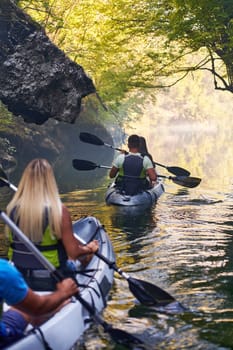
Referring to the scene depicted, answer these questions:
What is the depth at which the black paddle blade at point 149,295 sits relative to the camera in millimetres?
6168

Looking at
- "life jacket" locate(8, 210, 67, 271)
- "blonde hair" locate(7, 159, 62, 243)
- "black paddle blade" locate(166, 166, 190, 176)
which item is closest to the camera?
"blonde hair" locate(7, 159, 62, 243)

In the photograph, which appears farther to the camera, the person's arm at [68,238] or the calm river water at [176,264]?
the calm river water at [176,264]

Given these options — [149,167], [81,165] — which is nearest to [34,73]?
[81,165]

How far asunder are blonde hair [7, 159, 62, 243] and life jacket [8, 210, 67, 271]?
11 cm

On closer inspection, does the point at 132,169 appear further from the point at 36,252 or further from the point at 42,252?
the point at 36,252

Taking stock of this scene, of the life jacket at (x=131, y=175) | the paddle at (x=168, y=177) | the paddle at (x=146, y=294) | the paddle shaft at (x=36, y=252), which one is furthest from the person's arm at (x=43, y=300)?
the paddle at (x=168, y=177)

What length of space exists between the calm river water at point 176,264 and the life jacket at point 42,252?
2.80ft

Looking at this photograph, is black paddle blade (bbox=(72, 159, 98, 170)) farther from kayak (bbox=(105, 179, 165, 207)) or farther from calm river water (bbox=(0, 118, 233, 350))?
calm river water (bbox=(0, 118, 233, 350))

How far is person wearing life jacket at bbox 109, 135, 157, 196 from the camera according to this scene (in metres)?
12.1

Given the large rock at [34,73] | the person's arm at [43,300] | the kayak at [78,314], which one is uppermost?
the large rock at [34,73]

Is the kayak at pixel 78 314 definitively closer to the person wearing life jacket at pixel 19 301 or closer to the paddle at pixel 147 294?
the person wearing life jacket at pixel 19 301

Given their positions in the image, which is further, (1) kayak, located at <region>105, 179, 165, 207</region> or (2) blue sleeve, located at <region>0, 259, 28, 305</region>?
(1) kayak, located at <region>105, 179, 165, 207</region>

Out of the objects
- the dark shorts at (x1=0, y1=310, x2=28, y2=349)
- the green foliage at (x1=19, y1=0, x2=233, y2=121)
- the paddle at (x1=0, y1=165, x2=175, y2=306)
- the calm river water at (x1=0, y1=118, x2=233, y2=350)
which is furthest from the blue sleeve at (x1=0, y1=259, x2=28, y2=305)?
the green foliage at (x1=19, y1=0, x2=233, y2=121)

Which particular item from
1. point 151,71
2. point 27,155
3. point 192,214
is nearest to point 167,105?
point 27,155
